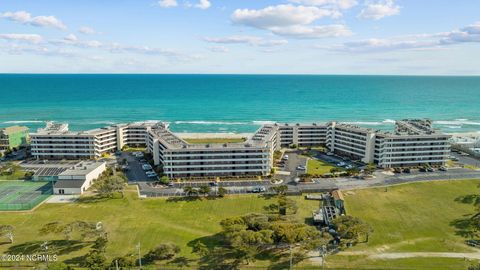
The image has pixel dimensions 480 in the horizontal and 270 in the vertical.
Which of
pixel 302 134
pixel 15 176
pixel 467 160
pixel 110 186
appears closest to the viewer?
pixel 110 186

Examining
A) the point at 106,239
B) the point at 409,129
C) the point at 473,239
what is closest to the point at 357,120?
the point at 409,129

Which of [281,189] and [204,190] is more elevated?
[281,189]

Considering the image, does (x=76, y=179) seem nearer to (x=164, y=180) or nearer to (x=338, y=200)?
(x=164, y=180)

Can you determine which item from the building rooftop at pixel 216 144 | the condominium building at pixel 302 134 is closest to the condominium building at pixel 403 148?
the condominium building at pixel 302 134

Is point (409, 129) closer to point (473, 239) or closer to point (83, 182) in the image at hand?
point (473, 239)

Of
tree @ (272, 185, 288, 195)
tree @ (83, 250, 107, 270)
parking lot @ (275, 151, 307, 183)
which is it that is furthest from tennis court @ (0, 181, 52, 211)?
parking lot @ (275, 151, 307, 183)

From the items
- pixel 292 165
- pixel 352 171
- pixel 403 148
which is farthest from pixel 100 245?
pixel 403 148
